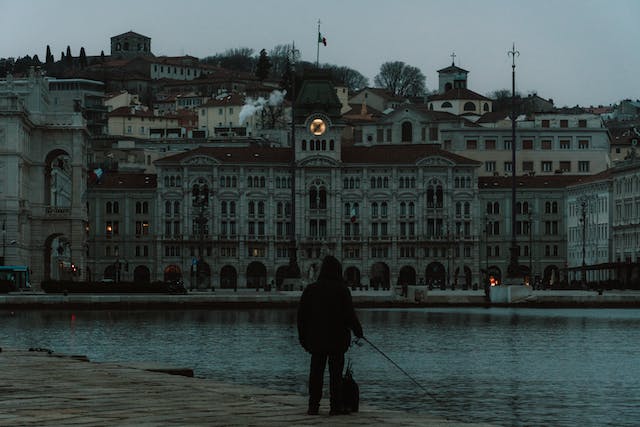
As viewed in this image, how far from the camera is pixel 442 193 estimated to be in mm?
167125

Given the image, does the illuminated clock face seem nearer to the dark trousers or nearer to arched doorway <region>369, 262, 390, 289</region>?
arched doorway <region>369, 262, 390, 289</region>

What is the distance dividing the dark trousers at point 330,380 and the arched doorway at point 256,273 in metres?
144

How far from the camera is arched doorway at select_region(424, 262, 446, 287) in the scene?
542 ft

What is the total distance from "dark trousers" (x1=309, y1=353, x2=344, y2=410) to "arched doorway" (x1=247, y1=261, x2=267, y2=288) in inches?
5685

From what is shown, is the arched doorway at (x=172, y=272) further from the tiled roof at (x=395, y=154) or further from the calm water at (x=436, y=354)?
the calm water at (x=436, y=354)

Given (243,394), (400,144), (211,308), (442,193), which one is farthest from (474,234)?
(243,394)

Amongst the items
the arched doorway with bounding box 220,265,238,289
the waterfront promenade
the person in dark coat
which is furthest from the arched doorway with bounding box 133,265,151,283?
the person in dark coat

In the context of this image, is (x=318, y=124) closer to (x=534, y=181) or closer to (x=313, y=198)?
(x=313, y=198)

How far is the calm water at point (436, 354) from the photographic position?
90.8ft

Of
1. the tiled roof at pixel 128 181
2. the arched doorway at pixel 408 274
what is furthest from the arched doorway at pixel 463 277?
the tiled roof at pixel 128 181

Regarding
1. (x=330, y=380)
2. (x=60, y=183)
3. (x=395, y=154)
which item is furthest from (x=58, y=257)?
(x=330, y=380)

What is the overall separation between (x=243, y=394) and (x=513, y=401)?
737 cm

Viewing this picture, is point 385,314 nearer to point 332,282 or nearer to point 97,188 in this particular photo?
point 332,282

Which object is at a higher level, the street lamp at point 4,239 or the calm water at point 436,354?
the street lamp at point 4,239
